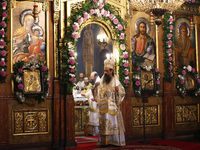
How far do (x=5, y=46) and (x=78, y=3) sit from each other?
2524mm

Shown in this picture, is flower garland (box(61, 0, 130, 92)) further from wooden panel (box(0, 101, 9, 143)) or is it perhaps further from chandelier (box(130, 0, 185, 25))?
chandelier (box(130, 0, 185, 25))

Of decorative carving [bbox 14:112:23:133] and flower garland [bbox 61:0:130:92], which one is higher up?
flower garland [bbox 61:0:130:92]

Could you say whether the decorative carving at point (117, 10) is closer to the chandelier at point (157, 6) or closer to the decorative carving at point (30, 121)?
the chandelier at point (157, 6)

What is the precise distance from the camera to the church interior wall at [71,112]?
31.7 ft

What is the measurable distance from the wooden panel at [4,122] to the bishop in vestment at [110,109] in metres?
2.55

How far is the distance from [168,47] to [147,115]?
2.41 m

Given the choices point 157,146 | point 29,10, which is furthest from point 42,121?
point 157,146

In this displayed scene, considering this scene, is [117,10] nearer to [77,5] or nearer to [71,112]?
[77,5]

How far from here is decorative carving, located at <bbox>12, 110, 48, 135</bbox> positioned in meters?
9.72

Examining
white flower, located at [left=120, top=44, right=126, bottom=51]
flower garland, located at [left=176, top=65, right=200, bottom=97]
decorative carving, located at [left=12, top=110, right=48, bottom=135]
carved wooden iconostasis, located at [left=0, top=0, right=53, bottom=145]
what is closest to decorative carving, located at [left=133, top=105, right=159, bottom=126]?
flower garland, located at [left=176, top=65, right=200, bottom=97]

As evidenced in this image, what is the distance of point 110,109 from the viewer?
986cm

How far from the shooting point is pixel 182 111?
12.4m

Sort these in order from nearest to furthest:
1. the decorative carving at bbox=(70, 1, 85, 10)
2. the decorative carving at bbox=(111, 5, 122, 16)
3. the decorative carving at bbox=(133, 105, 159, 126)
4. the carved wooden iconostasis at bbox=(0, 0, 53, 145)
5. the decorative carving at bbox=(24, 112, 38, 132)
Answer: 1. the carved wooden iconostasis at bbox=(0, 0, 53, 145)
2. the decorative carving at bbox=(24, 112, 38, 132)
3. the decorative carving at bbox=(70, 1, 85, 10)
4. the decorative carving at bbox=(111, 5, 122, 16)
5. the decorative carving at bbox=(133, 105, 159, 126)

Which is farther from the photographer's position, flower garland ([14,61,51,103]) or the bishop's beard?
the bishop's beard
